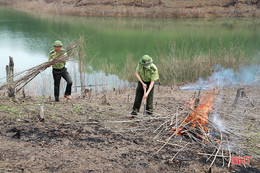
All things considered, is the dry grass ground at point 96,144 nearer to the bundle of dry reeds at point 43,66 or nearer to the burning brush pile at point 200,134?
the burning brush pile at point 200,134

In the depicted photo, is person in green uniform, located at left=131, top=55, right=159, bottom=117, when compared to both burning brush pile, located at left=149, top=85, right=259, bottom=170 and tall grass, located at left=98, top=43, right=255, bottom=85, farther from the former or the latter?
tall grass, located at left=98, top=43, right=255, bottom=85

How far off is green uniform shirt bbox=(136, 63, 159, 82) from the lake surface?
3.98 metres

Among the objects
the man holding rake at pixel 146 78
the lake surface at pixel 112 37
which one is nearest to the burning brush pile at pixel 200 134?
the man holding rake at pixel 146 78

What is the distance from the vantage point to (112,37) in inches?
687

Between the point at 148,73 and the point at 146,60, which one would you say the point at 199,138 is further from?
the point at 146,60

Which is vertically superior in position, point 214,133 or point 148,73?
point 148,73

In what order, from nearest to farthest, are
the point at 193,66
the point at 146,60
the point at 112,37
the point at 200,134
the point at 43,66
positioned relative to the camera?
1. the point at 200,134
2. the point at 146,60
3. the point at 43,66
4. the point at 193,66
5. the point at 112,37

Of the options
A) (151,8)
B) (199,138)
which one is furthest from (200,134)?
(151,8)

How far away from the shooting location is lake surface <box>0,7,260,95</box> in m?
10.8

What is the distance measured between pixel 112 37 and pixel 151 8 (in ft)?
38.3

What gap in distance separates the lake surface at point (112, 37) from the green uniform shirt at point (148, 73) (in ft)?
13.1

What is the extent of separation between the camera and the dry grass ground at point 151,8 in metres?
24.7

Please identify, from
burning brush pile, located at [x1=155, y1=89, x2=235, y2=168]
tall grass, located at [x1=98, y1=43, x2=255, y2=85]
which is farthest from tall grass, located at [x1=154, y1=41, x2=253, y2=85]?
burning brush pile, located at [x1=155, y1=89, x2=235, y2=168]

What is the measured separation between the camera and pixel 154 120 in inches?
184
